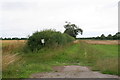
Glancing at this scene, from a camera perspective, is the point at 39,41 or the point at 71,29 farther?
the point at 71,29

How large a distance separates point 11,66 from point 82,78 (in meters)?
3.94

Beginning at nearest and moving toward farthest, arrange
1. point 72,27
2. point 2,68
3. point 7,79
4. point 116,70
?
point 7,79, point 2,68, point 116,70, point 72,27

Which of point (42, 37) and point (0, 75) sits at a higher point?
point (42, 37)

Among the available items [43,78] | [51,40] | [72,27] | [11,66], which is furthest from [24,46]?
[72,27]

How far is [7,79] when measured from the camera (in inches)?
392

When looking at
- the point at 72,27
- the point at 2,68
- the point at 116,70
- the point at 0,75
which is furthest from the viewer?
the point at 72,27

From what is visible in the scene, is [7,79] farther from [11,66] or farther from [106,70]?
[106,70]

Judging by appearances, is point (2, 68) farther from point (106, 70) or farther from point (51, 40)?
point (51, 40)

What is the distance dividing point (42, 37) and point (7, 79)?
71.8 ft

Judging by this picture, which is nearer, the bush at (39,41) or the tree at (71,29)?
the bush at (39,41)

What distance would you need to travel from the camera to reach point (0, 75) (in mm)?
10727

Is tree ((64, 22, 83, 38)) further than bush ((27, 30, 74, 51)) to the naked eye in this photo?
Yes

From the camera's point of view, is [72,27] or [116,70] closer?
[116,70]

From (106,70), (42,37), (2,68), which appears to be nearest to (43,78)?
(2,68)
